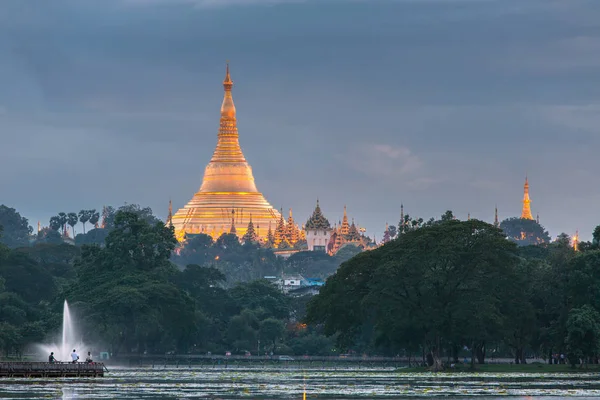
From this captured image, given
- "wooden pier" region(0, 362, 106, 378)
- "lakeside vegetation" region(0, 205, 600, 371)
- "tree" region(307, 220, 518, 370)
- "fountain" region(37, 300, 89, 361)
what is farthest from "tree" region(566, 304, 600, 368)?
"fountain" region(37, 300, 89, 361)

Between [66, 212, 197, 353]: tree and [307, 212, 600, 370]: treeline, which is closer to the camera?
[307, 212, 600, 370]: treeline

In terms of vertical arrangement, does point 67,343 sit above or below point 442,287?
below

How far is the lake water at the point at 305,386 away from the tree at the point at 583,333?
4.60m

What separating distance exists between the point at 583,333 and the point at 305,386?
25055 millimetres

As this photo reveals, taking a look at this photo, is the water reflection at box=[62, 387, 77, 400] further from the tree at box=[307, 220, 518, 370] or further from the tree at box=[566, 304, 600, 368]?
the tree at box=[566, 304, 600, 368]

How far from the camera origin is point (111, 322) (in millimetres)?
141125

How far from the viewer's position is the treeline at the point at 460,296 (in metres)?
115

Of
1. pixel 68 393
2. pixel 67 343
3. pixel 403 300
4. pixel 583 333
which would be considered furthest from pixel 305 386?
pixel 67 343

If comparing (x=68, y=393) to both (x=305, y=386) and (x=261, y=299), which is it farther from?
(x=261, y=299)

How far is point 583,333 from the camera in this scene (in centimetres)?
10906

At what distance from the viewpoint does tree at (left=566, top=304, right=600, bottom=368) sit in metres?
109

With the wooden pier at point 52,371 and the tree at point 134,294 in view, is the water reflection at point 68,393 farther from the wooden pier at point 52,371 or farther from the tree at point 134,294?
the tree at point 134,294

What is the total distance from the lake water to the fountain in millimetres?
20411

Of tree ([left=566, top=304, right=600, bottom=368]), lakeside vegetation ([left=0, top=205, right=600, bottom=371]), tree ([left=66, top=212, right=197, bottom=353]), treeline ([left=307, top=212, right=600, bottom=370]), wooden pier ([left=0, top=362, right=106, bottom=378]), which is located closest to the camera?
wooden pier ([left=0, top=362, right=106, bottom=378])
